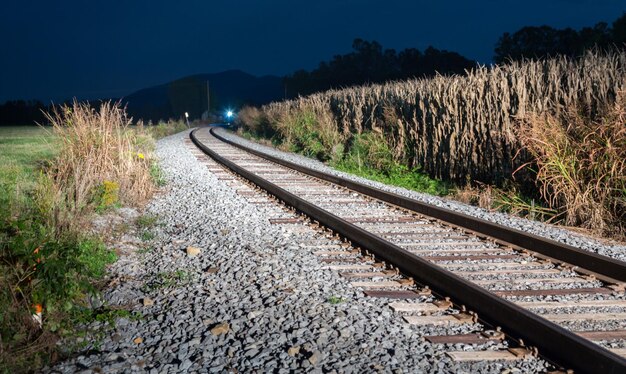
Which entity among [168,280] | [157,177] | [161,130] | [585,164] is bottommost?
[168,280]

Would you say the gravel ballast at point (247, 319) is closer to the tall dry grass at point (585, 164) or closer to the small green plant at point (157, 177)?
the tall dry grass at point (585, 164)

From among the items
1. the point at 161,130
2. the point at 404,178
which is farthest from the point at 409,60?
the point at 404,178

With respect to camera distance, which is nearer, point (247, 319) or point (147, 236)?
point (247, 319)

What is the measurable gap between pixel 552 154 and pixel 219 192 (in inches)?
228

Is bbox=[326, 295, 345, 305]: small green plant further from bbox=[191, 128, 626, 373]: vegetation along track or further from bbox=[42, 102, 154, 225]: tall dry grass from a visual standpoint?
bbox=[42, 102, 154, 225]: tall dry grass

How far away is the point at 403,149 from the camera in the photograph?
13633 mm

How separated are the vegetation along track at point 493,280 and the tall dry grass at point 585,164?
5.90 feet

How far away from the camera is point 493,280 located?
4.95 m

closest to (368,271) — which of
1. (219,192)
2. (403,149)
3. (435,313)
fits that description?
(435,313)

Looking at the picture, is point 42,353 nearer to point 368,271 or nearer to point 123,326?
point 123,326

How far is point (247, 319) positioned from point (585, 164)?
5.90m

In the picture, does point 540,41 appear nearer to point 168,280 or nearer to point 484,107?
point 484,107

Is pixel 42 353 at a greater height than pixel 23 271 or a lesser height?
lesser

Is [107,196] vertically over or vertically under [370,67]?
under
